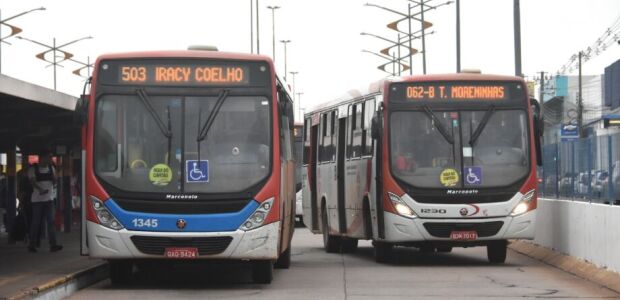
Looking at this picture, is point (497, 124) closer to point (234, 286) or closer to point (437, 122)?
point (437, 122)

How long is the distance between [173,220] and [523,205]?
6374 millimetres

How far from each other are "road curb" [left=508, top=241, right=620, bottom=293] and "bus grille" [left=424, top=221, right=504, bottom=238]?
3.79 ft

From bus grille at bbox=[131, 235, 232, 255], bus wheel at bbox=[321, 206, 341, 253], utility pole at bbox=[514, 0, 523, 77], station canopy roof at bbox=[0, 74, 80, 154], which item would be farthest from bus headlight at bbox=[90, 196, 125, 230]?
utility pole at bbox=[514, 0, 523, 77]

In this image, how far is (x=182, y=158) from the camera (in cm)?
1480

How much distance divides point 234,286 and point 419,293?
2.44m

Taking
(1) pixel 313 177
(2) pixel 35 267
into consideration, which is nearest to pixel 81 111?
(2) pixel 35 267

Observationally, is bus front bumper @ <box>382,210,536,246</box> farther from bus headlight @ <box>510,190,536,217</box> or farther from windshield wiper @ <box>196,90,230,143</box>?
windshield wiper @ <box>196,90,230,143</box>

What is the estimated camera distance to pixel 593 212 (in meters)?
16.9

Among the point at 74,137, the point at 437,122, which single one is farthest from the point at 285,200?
the point at 74,137

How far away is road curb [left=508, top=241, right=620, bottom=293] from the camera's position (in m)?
15.4

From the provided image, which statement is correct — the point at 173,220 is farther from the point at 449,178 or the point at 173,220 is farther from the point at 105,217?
the point at 449,178

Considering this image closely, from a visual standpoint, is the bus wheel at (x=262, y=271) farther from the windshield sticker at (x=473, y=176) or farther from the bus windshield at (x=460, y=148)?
the windshield sticker at (x=473, y=176)

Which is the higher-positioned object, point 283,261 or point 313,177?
point 313,177

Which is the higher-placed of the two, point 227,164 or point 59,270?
point 227,164
